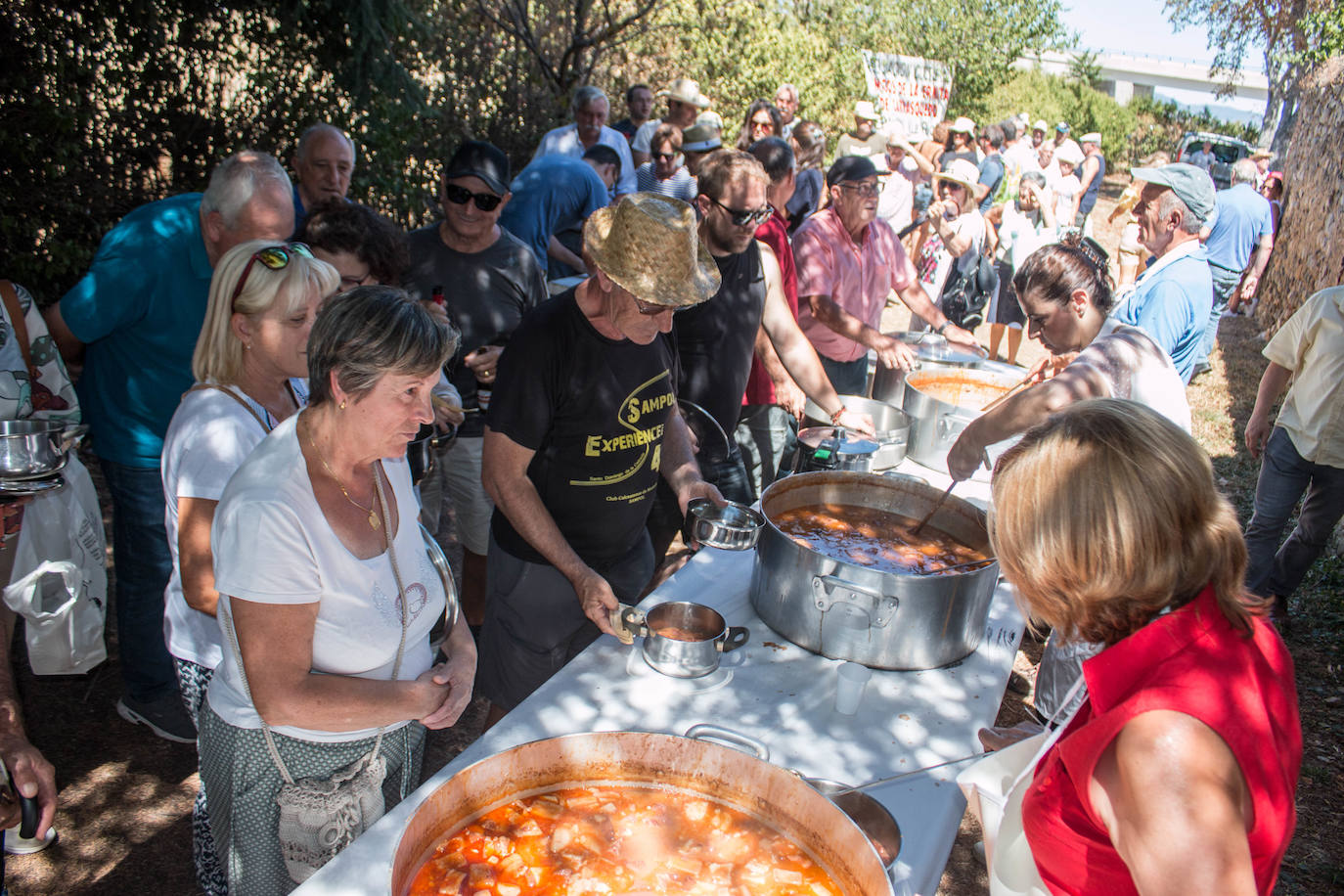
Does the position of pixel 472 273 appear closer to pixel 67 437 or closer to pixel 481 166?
pixel 481 166

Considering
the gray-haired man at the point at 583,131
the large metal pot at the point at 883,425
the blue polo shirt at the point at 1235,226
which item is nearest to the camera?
the large metal pot at the point at 883,425

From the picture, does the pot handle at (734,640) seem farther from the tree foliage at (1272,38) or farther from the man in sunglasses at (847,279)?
the tree foliage at (1272,38)

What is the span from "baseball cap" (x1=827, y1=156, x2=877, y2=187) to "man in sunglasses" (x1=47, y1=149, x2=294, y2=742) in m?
2.72

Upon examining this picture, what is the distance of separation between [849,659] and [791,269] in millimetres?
2564

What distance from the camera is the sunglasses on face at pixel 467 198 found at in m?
3.79

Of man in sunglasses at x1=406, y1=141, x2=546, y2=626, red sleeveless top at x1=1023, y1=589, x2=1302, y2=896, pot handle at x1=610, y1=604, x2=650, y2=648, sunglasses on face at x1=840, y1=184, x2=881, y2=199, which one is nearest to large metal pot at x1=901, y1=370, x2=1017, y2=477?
sunglasses on face at x1=840, y1=184, x2=881, y2=199

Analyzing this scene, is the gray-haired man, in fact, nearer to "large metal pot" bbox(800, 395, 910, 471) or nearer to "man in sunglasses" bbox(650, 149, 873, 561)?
"man in sunglasses" bbox(650, 149, 873, 561)

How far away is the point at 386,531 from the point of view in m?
1.87

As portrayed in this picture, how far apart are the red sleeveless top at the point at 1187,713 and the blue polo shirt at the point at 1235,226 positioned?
29.8ft

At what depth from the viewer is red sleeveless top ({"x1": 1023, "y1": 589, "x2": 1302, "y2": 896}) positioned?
118cm

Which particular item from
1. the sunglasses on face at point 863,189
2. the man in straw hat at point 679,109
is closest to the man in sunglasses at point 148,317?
the sunglasses on face at point 863,189

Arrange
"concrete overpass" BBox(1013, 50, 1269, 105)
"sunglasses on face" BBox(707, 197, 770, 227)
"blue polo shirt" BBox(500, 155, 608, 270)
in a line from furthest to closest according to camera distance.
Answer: "concrete overpass" BBox(1013, 50, 1269, 105) → "blue polo shirt" BBox(500, 155, 608, 270) → "sunglasses on face" BBox(707, 197, 770, 227)

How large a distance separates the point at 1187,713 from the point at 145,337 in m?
3.03

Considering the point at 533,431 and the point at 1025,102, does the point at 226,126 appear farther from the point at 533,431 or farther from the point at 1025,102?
the point at 1025,102
